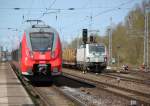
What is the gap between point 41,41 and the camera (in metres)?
22.8

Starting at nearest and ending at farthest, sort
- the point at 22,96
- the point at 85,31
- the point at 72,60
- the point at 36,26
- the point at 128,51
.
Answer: the point at 22,96 → the point at 36,26 → the point at 85,31 → the point at 72,60 → the point at 128,51

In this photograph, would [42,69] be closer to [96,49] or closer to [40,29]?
[40,29]

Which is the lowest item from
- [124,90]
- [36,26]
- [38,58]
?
[124,90]

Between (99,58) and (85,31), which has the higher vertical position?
(85,31)

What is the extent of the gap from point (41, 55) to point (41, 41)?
88 cm

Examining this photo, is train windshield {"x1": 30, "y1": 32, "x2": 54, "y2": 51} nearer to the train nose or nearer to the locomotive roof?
the locomotive roof

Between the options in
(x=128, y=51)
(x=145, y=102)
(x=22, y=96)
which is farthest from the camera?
(x=128, y=51)

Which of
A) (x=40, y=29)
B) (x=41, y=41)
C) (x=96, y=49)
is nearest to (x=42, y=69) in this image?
(x=41, y=41)

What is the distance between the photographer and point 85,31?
133 feet

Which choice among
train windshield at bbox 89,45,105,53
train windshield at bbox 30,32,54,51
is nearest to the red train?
train windshield at bbox 30,32,54,51

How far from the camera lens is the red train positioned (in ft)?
73.1

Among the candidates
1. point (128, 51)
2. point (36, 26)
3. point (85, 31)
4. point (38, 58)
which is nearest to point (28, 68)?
point (38, 58)

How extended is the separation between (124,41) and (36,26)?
188ft

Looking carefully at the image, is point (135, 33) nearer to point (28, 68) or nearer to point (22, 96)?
point (28, 68)
